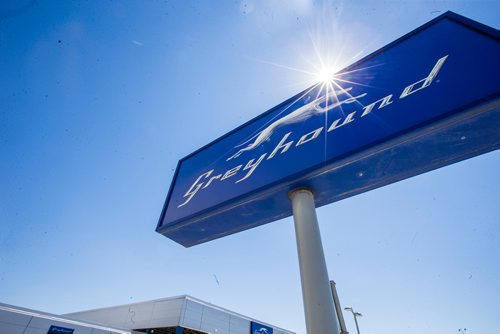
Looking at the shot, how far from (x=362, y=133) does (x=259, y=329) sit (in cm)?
2041

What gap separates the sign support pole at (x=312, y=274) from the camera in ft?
5.72

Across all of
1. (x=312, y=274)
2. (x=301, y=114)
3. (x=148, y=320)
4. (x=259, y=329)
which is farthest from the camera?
(x=259, y=329)

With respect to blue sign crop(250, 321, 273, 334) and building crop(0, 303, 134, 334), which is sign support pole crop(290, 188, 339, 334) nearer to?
building crop(0, 303, 134, 334)

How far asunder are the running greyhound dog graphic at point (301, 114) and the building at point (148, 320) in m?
13.7

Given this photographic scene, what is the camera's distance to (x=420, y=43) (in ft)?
8.49

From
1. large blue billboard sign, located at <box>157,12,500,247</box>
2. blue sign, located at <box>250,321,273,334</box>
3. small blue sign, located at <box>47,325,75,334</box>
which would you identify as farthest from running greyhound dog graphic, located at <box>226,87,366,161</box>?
blue sign, located at <box>250,321,273,334</box>

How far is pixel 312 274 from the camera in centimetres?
193

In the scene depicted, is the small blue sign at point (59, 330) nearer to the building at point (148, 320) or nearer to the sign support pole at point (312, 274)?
the building at point (148, 320)

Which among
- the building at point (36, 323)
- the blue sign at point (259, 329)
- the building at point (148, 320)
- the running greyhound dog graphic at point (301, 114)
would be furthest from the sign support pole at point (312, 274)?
the blue sign at point (259, 329)

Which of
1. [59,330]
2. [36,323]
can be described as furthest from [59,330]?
[36,323]

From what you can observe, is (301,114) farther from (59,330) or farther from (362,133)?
(59,330)

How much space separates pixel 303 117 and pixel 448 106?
138 cm

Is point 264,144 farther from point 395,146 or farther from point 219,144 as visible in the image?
point 395,146

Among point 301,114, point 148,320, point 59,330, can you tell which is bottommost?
point 59,330
